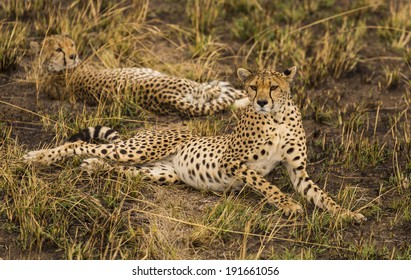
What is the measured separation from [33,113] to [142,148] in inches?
42.9

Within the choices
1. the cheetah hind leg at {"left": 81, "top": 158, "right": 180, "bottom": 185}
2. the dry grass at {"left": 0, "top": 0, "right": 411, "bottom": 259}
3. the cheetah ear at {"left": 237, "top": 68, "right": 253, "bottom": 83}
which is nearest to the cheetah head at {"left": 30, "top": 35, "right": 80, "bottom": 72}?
the dry grass at {"left": 0, "top": 0, "right": 411, "bottom": 259}

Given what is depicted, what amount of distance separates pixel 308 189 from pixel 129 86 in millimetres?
2360

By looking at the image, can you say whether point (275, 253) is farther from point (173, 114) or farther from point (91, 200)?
point (173, 114)

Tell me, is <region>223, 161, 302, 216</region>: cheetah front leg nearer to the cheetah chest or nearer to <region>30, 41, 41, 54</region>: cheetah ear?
the cheetah chest

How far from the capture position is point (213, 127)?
28.2ft

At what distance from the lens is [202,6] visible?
432 inches

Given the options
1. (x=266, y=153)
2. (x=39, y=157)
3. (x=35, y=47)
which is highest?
(x=266, y=153)

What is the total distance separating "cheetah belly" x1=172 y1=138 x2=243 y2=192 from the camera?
25.0ft

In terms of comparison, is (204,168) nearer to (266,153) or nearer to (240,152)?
(240,152)

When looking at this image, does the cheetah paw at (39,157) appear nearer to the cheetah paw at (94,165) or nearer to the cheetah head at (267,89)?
the cheetah paw at (94,165)

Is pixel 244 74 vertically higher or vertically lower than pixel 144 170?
higher

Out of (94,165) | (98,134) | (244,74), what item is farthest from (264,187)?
(98,134)

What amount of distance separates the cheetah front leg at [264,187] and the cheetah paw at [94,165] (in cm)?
92
